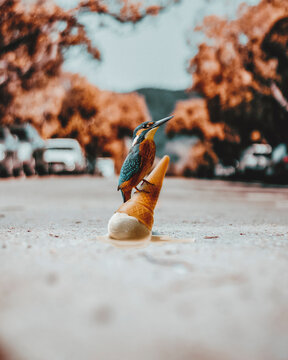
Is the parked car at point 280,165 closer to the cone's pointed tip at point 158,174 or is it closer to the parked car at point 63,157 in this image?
the parked car at point 63,157

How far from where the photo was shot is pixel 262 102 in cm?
2375

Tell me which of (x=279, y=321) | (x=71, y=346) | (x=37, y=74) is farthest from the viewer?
(x=37, y=74)

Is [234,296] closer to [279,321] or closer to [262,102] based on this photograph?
[279,321]

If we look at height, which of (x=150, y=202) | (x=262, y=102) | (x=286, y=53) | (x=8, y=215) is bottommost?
(x=8, y=215)

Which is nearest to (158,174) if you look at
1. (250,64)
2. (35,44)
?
(35,44)

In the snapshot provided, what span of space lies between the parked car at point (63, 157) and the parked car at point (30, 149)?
583mm

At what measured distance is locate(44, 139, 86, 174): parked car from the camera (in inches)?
966

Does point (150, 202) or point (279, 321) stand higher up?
point (150, 202)

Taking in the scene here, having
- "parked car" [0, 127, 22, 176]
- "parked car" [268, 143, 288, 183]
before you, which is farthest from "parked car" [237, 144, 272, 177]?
"parked car" [0, 127, 22, 176]

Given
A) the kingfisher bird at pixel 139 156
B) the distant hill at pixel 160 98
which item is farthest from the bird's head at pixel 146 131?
the distant hill at pixel 160 98

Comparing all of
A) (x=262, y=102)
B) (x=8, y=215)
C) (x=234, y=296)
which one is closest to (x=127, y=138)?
(x=262, y=102)

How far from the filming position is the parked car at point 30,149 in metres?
20.8

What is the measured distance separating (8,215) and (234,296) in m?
4.72

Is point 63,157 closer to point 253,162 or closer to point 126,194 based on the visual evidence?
point 253,162
